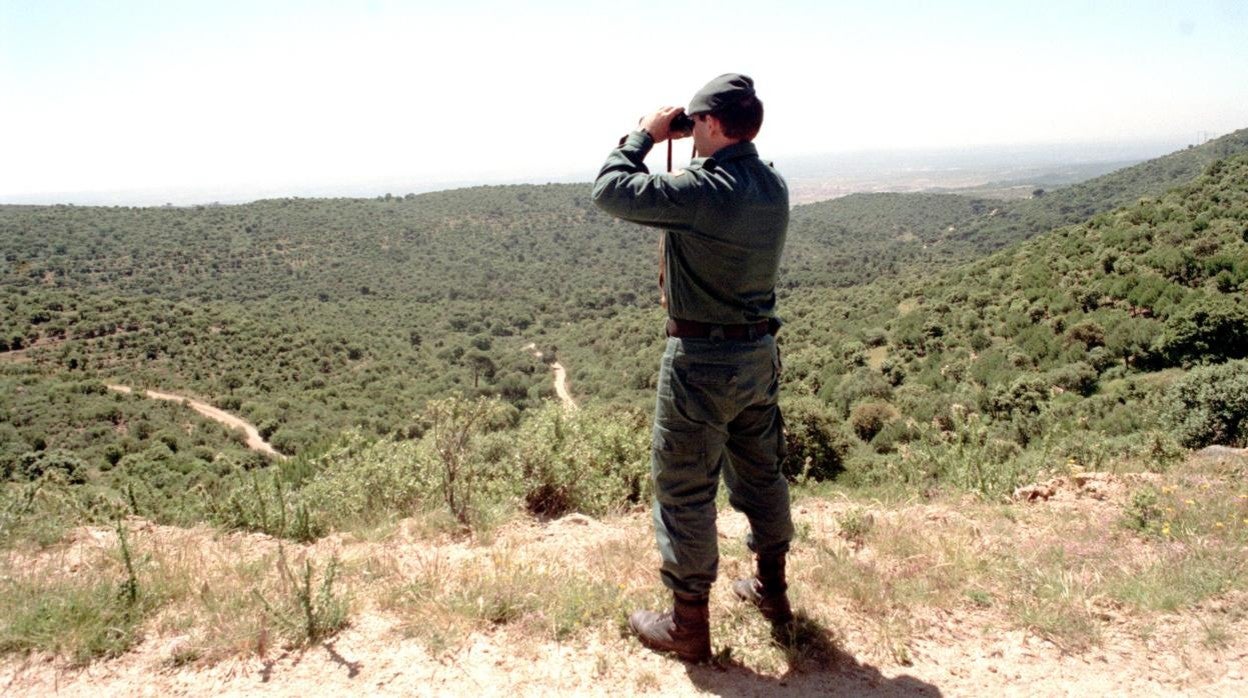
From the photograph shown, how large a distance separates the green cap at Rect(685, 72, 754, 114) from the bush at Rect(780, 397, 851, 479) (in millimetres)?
11603

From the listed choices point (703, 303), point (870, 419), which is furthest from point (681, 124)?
point (870, 419)

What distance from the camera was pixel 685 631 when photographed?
7.46 ft

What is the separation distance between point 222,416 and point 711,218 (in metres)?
31.4

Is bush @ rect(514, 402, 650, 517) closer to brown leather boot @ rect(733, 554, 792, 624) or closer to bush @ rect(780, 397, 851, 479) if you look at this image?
brown leather boot @ rect(733, 554, 792, 624)

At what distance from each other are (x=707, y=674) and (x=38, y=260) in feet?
191

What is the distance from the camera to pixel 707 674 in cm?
226

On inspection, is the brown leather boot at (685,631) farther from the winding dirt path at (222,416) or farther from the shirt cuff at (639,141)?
the winding dirt path at (222,416)

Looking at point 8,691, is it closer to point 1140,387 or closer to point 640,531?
point 640,531

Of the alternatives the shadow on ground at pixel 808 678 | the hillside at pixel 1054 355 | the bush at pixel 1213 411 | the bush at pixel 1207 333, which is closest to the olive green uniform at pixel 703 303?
the shadow on ground at pixel 808 678

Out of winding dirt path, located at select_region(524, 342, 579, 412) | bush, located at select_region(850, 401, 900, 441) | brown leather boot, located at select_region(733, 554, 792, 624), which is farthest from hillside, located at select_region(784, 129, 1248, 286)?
brown leather boot, located at select_region(733, 554, 792, 624)

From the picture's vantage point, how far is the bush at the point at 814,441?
524 inches

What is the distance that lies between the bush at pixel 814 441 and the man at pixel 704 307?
1116cm

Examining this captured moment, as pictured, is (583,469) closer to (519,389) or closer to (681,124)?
(681,124)

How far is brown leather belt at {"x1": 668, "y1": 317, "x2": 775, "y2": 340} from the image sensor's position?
2184mm
